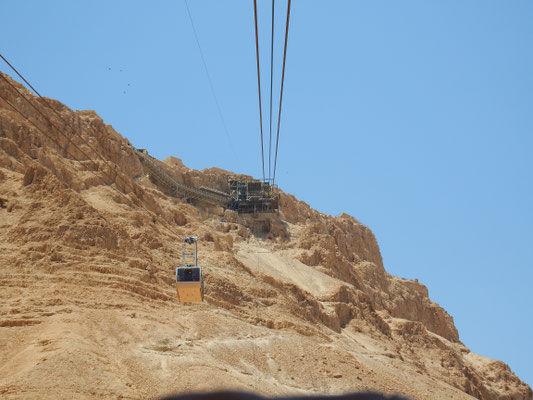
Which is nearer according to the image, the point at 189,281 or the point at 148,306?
the point at 189,281

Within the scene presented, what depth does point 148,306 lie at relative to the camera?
3075 centimetres

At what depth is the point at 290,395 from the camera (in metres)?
25.7

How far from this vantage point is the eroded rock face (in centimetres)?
2402

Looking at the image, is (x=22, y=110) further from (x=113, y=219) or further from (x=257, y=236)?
(x=257, y=236)

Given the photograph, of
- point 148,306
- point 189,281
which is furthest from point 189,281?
point 148,306

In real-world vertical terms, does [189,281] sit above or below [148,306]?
above

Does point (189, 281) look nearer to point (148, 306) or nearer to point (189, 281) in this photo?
point (189, 281)

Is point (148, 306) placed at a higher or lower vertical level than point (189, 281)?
lower

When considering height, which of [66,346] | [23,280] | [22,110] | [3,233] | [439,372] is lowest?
[439,372]

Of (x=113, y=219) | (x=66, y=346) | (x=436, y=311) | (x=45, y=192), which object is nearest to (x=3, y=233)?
(x=45, y=192)

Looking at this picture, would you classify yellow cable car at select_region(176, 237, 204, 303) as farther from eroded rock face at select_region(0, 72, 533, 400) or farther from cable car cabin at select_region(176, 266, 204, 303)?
eroded rock face at select_region(0, 72, 533, 400)

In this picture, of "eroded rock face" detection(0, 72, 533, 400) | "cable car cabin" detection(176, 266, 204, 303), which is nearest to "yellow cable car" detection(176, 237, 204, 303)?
"cable car cabin" detection(176, 266, 204, 303)

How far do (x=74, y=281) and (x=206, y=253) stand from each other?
12.1 m

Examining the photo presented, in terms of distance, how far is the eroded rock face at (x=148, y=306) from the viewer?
24016 millimetres
